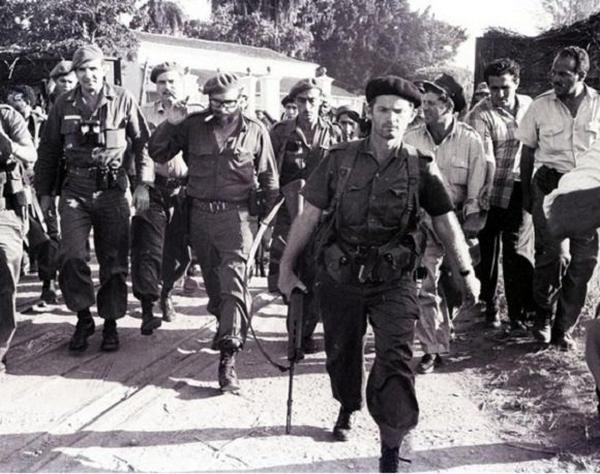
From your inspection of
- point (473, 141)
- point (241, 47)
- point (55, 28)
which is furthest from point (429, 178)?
point (241, 47)

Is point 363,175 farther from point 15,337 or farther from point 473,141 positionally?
point 15,337

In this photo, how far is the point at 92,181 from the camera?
5918 millimetres

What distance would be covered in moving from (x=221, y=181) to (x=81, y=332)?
1.77 metres

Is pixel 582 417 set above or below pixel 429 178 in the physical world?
below

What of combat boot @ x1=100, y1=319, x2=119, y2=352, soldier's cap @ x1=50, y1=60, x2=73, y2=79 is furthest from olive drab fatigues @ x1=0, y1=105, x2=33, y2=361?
soldier's cap @ x1=50, y1=60, x2=73, y2=79

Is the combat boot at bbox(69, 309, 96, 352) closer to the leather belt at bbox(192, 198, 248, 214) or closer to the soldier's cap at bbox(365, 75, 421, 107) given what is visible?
the leather belt at bbox(192, 198, 248, 214)

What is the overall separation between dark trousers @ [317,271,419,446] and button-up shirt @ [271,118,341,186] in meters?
2.69

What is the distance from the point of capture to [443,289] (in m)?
5.90

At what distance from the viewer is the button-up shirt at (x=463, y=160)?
5.80m

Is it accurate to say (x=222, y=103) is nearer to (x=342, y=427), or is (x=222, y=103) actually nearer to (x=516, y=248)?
(x=342, y=427)

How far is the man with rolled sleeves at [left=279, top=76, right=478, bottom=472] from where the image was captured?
3873 millimetres

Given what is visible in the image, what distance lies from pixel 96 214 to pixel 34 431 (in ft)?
6.73

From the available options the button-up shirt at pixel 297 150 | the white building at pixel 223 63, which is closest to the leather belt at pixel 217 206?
the button-up shirt at pixel 297 150

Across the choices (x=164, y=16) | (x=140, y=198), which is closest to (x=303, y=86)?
(x=140, y=198)
